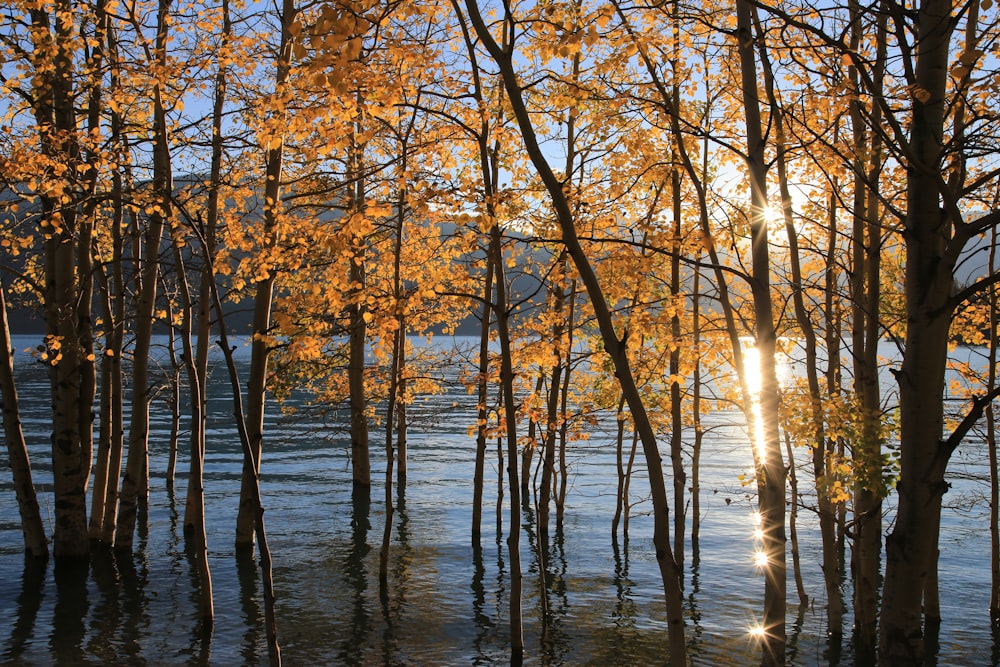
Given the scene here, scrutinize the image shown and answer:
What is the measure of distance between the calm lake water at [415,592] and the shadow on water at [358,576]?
5 cm

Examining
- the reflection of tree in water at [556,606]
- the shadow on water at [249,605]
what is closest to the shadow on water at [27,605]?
the shadow on water at [249,605]

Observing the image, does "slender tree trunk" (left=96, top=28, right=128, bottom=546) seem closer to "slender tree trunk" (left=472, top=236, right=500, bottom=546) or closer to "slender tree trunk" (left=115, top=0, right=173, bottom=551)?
"slender tree trunk" (left=115, top=0, right=173, bottom=551)

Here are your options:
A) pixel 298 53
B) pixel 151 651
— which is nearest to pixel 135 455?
pixel 151 651

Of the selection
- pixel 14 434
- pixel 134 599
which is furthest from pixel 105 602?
pixel 14 434

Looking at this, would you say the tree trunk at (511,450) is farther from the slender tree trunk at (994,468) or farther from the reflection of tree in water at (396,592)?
the slender tree trunk at (994,468)

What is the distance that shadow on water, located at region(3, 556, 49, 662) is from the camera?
9789 millimetres

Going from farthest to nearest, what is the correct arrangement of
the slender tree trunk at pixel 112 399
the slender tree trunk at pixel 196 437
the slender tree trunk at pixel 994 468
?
1. the slender tree trunk at pixel 112 399
2. the slender tree trunk at pixel 994 468
3. the slender tree trunk at pixel 196 437

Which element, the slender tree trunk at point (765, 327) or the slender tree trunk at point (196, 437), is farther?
the slender tree trunk at point (196, 437)

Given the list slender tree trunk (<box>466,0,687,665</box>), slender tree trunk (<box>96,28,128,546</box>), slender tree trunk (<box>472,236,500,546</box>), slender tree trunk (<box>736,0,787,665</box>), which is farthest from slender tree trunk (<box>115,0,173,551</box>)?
slender tree trunk (<box>736,0,787,665</box>)

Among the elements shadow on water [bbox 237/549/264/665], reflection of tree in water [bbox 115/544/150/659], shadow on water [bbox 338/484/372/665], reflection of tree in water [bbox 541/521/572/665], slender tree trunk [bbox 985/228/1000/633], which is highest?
slender tree trunk [bbox 985/228/1000/633]

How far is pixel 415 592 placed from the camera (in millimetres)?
13289

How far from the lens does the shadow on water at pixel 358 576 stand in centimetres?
1034

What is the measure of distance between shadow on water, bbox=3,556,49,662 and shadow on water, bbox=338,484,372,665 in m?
4.16

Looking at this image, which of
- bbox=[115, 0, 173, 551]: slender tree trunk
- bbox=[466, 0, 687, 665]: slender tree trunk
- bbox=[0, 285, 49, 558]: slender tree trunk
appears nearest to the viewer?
bbox=[466, 0, 687, 665]: slender tree trunk
